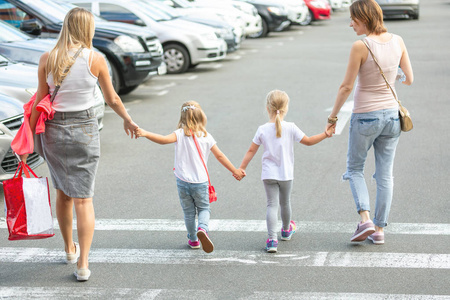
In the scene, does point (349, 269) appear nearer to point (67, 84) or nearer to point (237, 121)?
point (67, 84)

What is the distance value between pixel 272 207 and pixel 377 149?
0.95 metres

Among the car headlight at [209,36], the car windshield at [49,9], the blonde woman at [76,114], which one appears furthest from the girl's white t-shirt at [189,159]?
the car headlight at [209,36]

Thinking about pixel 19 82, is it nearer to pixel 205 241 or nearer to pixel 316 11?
pixel 205 241

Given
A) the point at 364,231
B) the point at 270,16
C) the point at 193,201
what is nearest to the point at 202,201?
the point at 193,201

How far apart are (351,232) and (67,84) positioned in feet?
8.67

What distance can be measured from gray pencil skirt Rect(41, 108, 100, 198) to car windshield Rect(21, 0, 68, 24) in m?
8.52

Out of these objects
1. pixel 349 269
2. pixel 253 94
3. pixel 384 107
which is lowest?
pixel 253 94

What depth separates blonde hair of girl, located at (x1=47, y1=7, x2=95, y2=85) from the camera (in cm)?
463

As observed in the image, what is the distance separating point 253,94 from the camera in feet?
43.5

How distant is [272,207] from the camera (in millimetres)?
5449

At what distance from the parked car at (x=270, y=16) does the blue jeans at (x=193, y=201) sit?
20400mm

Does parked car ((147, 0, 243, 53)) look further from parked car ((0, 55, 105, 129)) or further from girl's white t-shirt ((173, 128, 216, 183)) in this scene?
girl's white t-shirt ((173, 128, 216, 183))

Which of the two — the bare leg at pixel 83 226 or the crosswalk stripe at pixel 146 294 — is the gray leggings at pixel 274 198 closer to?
the crosswalk stripe at pixel 146 294

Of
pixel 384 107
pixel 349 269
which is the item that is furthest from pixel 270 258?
pixel 384 107
